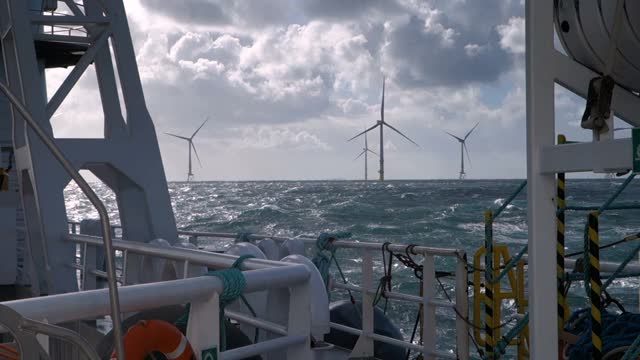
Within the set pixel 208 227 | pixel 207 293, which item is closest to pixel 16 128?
pixel 207 293

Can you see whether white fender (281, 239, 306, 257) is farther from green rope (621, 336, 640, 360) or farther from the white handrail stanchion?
green rope (621, 336, 640, 360)

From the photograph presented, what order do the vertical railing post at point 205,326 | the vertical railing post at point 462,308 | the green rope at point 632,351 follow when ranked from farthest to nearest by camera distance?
the vertical railing post at point 462,308, the vertical railing post at point 205,326, the green rope at point 632,351

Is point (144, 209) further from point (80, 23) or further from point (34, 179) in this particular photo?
point (80, 23)

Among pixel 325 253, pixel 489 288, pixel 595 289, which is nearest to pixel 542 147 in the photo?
pixel 595 289

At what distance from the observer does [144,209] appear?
664 centimetres

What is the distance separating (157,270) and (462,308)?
2.61m

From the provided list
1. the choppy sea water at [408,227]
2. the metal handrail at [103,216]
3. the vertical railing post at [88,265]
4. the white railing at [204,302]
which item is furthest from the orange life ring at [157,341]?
the choppy sea water at [408,227]

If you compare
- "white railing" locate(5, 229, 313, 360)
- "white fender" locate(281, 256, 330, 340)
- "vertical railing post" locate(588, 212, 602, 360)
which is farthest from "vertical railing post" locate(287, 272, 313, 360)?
"vertical railing post" locate(588, 212, 602, 360)

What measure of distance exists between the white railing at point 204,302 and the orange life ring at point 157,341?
76 mm

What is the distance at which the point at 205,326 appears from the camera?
245 cm

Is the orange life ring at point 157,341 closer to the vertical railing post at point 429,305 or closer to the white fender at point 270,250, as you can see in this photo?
the vertical railing post at point 429,305

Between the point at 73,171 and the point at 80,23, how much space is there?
5856 millimetres

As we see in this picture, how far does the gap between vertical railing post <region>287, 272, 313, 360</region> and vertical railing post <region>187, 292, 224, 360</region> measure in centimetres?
58

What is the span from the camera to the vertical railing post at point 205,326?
2436 millimetres
